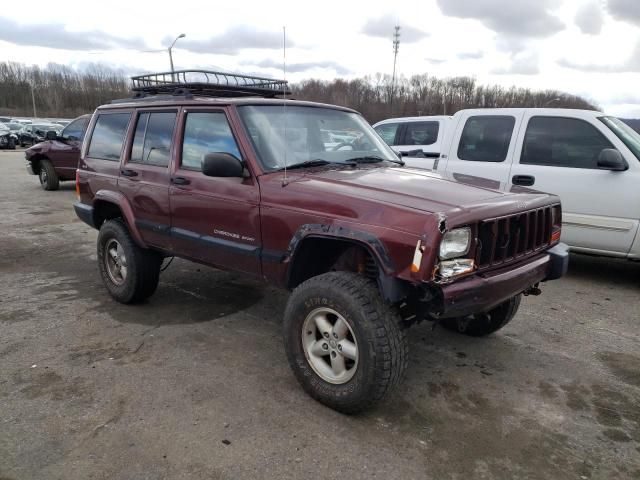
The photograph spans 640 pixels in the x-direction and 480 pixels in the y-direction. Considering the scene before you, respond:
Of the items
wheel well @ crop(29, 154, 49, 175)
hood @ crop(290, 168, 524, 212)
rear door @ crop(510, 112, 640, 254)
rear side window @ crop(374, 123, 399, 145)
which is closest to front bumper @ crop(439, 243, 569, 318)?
hood @ crop(290, 168, 524, 212)

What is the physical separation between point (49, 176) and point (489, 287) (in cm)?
1224

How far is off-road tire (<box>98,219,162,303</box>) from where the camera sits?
14.9ft

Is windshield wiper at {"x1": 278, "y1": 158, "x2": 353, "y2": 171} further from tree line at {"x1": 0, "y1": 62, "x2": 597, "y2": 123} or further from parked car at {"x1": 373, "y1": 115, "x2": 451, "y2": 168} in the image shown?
tree line at {"x1": 0, "y1": 62, "x2": 597, "y2": 123}

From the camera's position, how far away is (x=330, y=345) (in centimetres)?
303

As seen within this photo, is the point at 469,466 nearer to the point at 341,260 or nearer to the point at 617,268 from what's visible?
the point at 341,260

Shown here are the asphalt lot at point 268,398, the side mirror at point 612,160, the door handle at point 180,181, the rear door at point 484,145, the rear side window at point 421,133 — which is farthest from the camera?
the rear side window at point 421,133

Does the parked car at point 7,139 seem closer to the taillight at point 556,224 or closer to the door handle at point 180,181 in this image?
the door handle at point 180,181

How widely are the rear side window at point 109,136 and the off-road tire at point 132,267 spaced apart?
67cm

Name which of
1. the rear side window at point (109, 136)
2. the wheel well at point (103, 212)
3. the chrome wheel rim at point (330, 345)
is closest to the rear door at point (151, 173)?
the rear side window at point (109, 136)

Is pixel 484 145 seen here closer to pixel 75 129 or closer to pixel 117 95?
pixel 75 129

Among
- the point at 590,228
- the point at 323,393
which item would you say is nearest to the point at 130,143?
the point at 323,393

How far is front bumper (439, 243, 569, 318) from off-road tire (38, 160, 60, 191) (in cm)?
1205

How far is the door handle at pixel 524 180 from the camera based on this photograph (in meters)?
5.86

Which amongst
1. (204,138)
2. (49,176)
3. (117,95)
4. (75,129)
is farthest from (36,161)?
(117,95)
